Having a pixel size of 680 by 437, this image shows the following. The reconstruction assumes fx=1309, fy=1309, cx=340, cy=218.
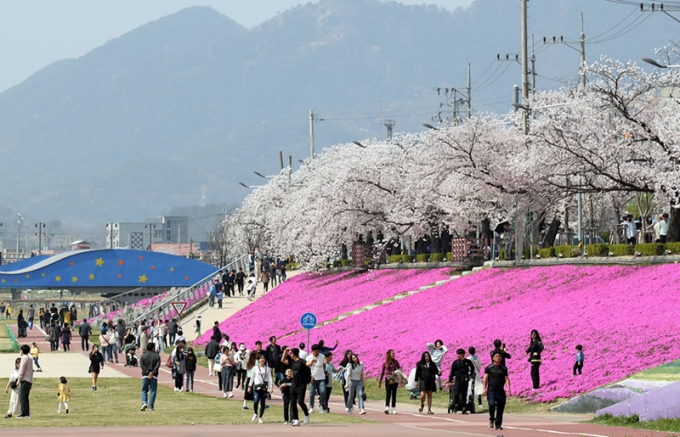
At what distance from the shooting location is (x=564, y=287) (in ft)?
161

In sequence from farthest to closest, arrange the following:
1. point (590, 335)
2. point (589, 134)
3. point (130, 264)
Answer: point (130, 264)
point (589, 134)
point (590, 335)

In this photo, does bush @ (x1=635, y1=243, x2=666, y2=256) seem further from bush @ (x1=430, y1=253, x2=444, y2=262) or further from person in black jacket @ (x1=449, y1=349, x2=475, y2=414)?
bush @ (x1=430, y1=253, x2=444, y2=262)

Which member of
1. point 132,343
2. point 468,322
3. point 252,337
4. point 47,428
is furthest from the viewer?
point 252,337

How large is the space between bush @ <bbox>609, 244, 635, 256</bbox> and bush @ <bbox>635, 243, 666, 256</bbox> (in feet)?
2.80

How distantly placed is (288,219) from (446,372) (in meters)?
57.7

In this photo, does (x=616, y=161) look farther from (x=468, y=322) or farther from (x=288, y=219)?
(x=288, y=219)

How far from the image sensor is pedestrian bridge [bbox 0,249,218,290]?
11006 cm

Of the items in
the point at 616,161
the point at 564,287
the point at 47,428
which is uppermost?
the point at 616,161

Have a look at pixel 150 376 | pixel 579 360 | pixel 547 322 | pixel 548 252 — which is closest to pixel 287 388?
pixel 150 376

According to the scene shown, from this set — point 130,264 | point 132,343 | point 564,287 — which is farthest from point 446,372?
point 130,264

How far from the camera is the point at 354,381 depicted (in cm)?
3416

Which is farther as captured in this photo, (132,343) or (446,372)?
(132,343)

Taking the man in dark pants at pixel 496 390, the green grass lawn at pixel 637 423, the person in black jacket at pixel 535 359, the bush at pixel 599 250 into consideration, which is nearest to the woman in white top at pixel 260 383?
the man in dark pants at pixel 496 390

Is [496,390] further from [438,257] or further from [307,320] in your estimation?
[438,257]
